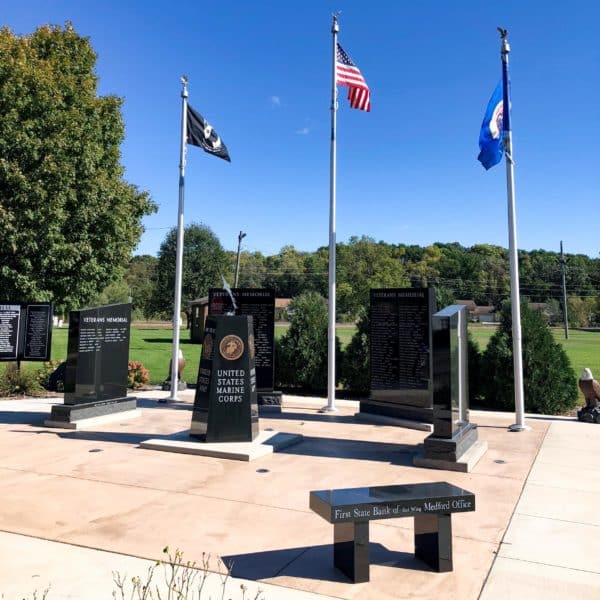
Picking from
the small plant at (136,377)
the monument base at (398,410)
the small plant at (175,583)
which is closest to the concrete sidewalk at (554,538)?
the small plant at (175,583)

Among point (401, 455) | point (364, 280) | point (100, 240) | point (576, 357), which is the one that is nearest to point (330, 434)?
point (401, 455)

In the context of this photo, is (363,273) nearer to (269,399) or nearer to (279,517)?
(269,399)

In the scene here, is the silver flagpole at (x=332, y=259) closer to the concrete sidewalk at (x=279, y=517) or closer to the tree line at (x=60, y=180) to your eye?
the tree line at (x=60, y=180)

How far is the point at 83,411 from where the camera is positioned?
33.4 feet

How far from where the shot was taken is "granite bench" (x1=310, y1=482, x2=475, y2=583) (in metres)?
4.00

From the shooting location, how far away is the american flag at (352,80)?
41.3 ft

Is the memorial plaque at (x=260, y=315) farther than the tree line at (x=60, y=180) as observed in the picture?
No

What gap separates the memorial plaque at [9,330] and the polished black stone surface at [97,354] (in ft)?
11.9

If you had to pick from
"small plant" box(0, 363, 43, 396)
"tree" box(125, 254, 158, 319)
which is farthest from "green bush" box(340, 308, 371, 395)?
"tree" box(125, 254, 158, 319)

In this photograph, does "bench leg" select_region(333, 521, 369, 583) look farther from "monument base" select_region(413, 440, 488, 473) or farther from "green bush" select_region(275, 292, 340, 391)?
"green bush" select_region(275, 292, 340, 391)

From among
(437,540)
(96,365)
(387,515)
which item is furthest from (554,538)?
(96,365)

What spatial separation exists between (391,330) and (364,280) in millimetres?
79914

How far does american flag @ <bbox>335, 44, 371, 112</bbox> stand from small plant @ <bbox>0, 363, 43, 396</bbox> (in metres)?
11.1

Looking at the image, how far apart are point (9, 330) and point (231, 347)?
7.62m
